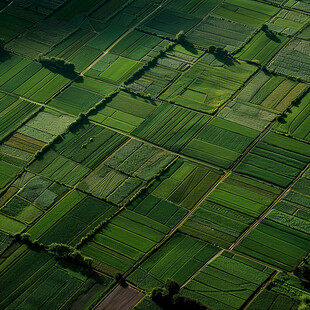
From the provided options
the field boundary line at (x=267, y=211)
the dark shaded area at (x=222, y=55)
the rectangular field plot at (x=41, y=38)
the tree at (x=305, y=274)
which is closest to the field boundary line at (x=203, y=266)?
the field boundary line at (x=267, y=211)

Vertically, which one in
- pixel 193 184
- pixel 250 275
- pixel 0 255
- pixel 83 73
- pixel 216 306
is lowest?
pixel 0 255

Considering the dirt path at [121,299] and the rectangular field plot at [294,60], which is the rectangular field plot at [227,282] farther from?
the rectangular field plot at [294,60]

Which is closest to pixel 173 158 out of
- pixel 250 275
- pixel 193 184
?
pixel 193 184

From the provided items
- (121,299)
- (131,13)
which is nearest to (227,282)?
(121,299)

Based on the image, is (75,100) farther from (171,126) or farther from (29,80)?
(171,126)

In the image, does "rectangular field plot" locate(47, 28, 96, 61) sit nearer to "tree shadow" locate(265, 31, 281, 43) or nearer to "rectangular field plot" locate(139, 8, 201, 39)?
"rectangular field plot" locate(139, 8, 201, 39)

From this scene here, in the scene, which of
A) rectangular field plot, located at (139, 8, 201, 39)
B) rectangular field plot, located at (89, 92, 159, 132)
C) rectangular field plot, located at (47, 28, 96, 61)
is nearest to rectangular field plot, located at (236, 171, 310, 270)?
rectangular field plot, located at (89, 92, 159, 132)

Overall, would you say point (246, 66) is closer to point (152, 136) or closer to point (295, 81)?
point (295, 81)
